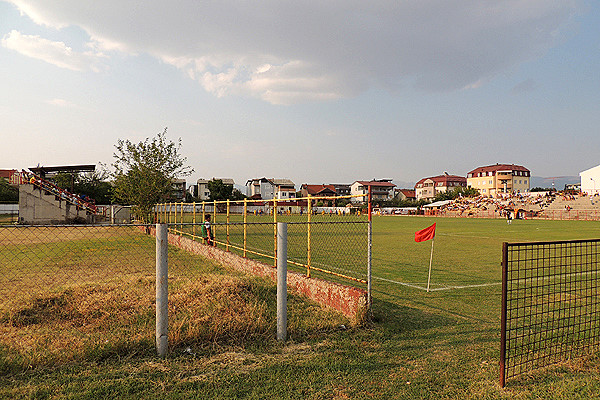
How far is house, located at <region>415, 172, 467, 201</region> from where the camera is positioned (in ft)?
463

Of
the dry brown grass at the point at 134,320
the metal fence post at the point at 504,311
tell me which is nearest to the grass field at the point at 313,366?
the dry brown grass at the point at 134,320

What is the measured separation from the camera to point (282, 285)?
A: 5211 millimetres

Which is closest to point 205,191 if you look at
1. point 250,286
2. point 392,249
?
point 392,249

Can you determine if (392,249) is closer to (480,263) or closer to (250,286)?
(480,263)

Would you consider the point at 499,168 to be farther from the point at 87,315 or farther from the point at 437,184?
the point at 87,315

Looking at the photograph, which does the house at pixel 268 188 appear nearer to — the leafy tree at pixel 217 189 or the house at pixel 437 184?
the leafy tree at pixel 217 189

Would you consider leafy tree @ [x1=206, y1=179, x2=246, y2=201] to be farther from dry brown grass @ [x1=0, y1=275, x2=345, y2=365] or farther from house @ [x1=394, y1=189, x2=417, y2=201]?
house @ [x1=394, y1=189, x2=417, y2=201]

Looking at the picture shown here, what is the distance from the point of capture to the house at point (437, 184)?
14125 centimetres

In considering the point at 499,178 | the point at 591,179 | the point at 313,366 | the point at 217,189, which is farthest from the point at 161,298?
the point at 499,178

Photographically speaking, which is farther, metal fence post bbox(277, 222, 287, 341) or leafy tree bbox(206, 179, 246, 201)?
leafy tree bbox(206, 179, 246, 201)

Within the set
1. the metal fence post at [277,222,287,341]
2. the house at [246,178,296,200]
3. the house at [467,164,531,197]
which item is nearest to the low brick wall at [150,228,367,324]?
the metal fence post at [277,222,287,341]

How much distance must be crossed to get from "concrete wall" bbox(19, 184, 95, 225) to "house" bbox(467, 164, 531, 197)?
11909 centimetres

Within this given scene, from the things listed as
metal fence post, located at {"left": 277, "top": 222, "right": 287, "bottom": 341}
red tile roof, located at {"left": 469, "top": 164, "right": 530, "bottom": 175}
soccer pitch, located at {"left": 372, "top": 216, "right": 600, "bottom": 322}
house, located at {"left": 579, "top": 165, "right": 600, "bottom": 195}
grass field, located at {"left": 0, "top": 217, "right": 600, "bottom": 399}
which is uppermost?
red tile roof, located at {"left": 469, "top": 164, "right": 530, "bottom": 175}

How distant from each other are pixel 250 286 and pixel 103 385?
3315 millimetres
